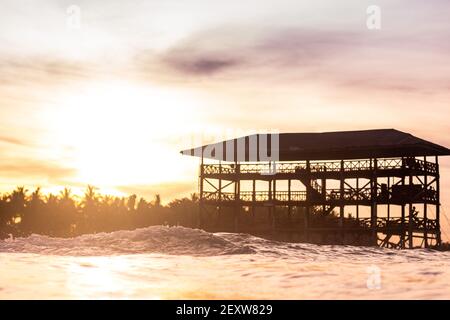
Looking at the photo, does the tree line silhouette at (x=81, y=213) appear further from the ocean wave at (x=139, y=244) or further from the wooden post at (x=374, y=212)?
the ocean wave at (x=139, y=244)

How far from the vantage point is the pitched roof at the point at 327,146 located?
136 feet

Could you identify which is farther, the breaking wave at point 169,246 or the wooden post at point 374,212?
the wooden post at point 374,212

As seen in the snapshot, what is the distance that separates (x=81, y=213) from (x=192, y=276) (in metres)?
59.6

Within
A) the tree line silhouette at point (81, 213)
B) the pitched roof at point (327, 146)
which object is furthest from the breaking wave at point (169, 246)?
the tree line silhouette at point (81, 213)

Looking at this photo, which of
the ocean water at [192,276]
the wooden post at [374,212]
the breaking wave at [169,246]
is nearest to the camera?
the ocean water at [192,276]

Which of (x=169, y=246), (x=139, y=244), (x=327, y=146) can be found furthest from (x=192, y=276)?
(x=327, y=146)

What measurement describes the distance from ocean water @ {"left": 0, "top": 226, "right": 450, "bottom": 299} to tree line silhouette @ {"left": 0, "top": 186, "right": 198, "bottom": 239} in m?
45.7

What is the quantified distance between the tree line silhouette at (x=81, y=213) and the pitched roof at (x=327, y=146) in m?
21.4

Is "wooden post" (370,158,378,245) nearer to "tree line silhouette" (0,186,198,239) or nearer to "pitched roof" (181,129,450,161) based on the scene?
"pitched roof" (181,129,450,161)

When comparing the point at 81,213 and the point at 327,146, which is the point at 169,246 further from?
the point at 81,213

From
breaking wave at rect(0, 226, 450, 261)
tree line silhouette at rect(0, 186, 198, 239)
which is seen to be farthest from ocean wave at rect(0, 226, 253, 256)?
tree line silhouette at rect(0, 186, 198, 239)

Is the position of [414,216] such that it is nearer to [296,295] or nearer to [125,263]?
[125,263]

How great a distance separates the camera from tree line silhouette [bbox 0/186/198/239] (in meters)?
66.7
